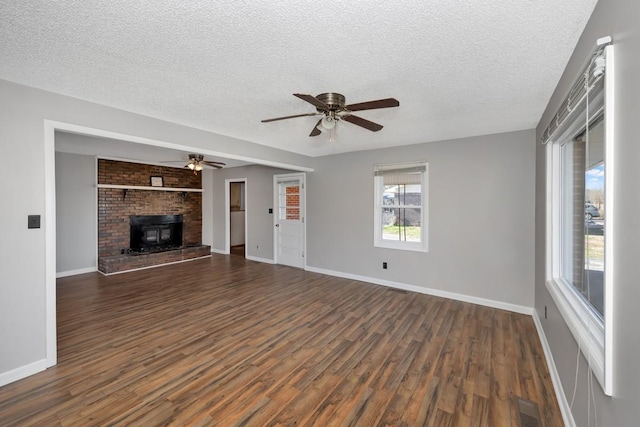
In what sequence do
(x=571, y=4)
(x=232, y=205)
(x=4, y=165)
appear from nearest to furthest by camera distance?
1. (x=571, y=4)
2. (x=4, y=165)
3. (x=232, y=205)

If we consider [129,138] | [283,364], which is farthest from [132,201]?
[283,364]

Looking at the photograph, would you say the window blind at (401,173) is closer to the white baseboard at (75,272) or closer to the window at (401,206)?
the window at (401,206)

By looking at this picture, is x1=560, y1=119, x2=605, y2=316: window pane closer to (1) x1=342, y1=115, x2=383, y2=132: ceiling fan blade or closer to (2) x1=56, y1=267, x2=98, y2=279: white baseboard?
(1) x1=342, y1=115, x2=383, y2=132: ceiling fan blade

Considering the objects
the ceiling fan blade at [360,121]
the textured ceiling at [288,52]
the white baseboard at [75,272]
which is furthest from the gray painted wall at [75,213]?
the ceiling fan blade at [360,121]

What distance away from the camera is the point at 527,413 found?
189 cm

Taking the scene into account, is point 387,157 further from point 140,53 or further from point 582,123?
point 140,53

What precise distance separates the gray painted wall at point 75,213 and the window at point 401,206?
5692 mm

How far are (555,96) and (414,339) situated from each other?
2563 millimetres

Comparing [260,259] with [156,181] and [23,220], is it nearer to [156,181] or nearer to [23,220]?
[156,181]

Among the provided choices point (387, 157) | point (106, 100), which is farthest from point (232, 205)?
point (106, 100)

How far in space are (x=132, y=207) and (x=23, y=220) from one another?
442 centimetres

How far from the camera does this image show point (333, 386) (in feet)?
7.12

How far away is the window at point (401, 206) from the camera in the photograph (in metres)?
4.42

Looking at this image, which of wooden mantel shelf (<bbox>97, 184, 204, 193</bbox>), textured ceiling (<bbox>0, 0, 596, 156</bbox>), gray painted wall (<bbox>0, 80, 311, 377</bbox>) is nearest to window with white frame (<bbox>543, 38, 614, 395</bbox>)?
textured ceiling (<bbox>0, 0, 596, 156</bbox>)
